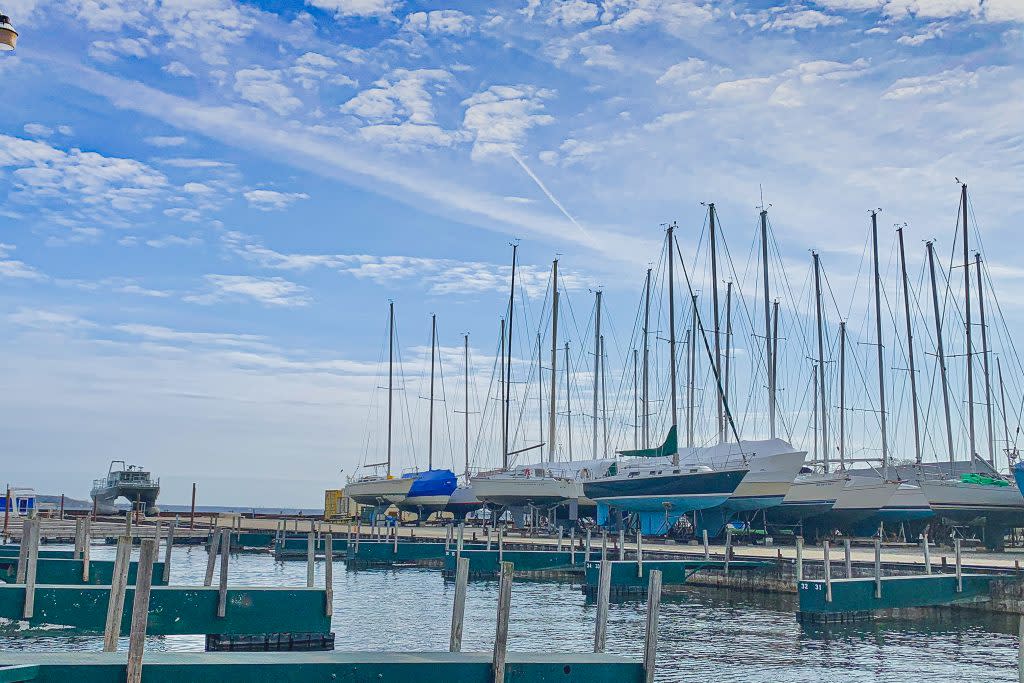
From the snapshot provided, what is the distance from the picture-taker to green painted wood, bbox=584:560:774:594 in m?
39.5

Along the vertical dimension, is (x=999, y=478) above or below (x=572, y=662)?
above

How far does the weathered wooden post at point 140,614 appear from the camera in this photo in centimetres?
1338

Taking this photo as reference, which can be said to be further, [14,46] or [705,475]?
[705,475]

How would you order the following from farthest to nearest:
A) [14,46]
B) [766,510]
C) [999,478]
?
[766,510], [999,478], [14,46]

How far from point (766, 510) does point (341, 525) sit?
4056 centimetres

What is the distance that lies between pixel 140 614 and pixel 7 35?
27.0 ft

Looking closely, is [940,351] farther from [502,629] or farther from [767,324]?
[502,629]

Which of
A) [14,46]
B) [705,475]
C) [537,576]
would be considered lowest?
[537,576]

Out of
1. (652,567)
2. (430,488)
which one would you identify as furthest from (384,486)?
(652,567)

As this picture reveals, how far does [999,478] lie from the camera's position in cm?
5528

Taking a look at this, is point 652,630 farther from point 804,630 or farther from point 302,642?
point 804,630

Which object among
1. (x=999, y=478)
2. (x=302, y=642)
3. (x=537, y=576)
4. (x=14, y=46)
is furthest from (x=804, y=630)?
(x=999, y=478)

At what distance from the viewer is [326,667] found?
14414mm

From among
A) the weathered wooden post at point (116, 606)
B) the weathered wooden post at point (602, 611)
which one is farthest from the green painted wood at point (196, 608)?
the weathered wooden post at point (602, 611)
